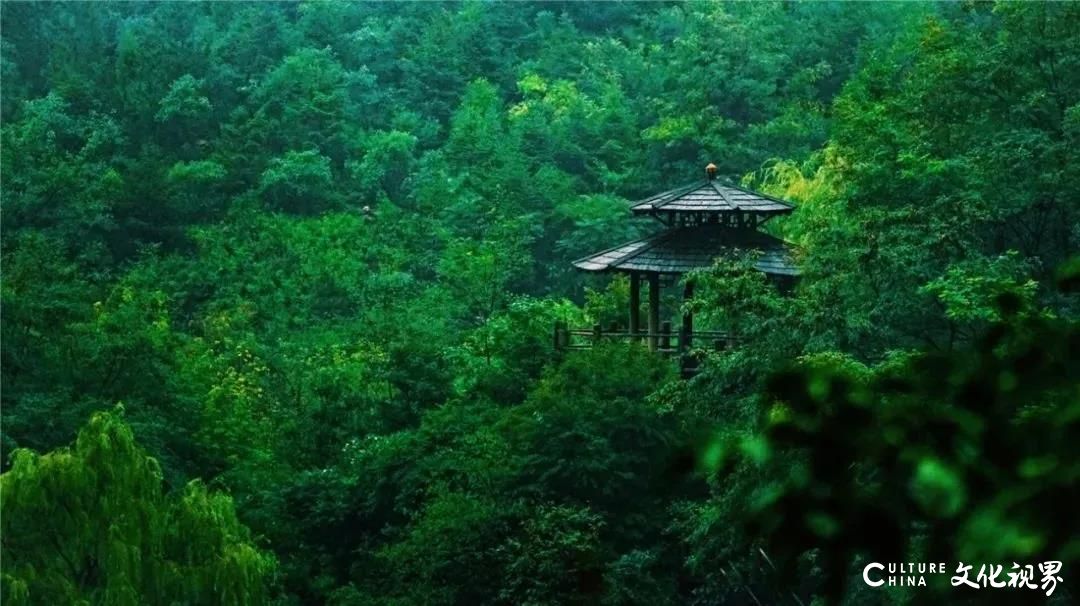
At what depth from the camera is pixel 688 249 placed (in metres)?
15.3

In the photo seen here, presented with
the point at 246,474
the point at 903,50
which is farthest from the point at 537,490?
the point at 903,50

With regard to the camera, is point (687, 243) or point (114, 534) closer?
point (114, 534)

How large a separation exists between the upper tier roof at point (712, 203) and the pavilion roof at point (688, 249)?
9.9 inches

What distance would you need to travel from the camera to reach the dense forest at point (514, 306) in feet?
8.05

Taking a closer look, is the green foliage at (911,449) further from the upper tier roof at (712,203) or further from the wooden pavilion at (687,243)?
the upper tier roof at (712,203)

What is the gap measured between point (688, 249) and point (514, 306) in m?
2.73

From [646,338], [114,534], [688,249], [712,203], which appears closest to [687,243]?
[688,249]

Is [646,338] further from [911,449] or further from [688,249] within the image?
[911,449]

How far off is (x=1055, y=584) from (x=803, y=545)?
0.41 metres

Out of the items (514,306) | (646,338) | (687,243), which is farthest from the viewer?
(514,306)

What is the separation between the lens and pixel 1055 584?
8.14ft

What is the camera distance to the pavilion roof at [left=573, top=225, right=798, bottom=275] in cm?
1503

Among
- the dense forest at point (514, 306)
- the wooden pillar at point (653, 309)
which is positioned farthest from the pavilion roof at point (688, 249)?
the dense forest at point (514, 306)

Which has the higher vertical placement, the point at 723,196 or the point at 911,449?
the point at 911,449
